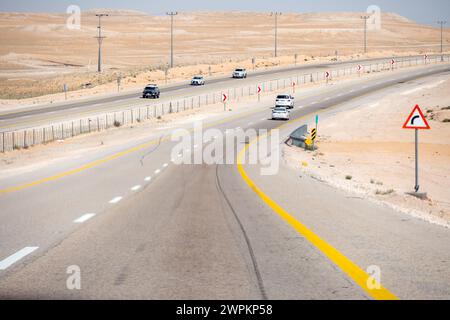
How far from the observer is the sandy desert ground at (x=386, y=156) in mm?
19375

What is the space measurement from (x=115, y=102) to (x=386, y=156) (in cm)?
4246

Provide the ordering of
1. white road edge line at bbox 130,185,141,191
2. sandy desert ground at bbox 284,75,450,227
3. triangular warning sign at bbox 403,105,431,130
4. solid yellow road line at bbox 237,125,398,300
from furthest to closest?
1. sandy desert ground at bbox 284,75,450,227
2. white road edge line at bbox 130,185,141,191
3. triangular warning sign at bbox 403,105,431,130
4. solid yellow road line at bbox 237,125,398,300

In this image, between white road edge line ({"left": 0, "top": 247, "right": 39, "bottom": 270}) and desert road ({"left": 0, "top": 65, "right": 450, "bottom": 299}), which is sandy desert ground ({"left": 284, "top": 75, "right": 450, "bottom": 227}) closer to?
desert road ({"left": 0, "top": 65, "right": 450, "bottom": 299})

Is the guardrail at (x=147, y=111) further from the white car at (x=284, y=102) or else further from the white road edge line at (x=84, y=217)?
the white road edge line at (x=84, y=217)

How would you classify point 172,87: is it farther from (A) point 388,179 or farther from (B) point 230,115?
(A) point 388,179

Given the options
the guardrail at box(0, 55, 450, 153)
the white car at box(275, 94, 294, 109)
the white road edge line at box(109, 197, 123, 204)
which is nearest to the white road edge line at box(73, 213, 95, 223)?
the white road edge line at box(109, 197, 123, 204)

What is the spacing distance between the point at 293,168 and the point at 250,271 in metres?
18.7

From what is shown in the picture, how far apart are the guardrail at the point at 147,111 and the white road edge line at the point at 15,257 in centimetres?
2976

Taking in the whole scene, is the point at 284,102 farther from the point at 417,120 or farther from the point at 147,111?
the point at 417,120

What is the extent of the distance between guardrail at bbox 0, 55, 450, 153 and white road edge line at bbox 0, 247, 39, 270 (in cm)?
2976

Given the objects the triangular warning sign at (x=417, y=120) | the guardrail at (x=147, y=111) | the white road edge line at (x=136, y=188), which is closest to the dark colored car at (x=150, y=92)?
the guardrail at (x=147, y=111)

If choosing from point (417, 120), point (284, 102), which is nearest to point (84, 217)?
point (417, 120)

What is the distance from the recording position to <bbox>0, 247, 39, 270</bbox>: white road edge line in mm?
8322
